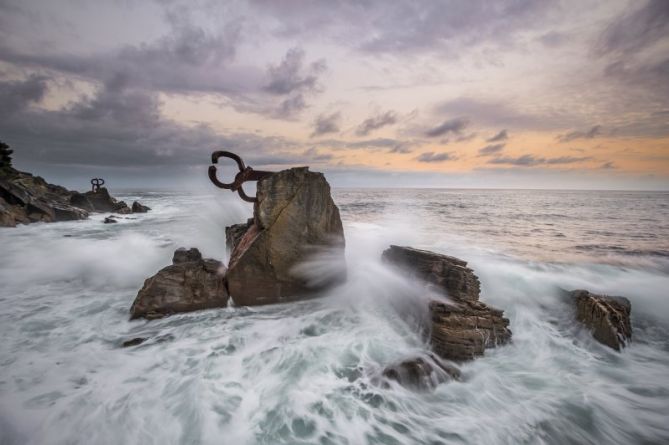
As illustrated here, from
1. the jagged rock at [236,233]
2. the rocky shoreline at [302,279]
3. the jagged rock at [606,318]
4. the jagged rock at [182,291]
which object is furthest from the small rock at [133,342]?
the jagged rock at [606,318]

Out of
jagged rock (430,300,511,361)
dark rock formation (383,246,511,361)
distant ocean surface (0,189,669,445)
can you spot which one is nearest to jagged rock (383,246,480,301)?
dark rock formation (383,246,511,361)

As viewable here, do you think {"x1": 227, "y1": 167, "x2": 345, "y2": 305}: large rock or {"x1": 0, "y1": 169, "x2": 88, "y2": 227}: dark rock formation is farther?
{"x1": 0, "y1": 169, "x2": 88, "y2": 227}: dark rock formation

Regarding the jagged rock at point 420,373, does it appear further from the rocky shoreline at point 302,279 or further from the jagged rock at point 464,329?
the rocky shoreline at point 302,279

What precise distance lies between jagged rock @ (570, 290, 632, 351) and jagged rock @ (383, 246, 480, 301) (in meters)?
2.13

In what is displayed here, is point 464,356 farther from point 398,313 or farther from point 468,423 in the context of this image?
point 398,313

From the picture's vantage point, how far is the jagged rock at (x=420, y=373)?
3.77 metres

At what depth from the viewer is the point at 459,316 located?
4.42m

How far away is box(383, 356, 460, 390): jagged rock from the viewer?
148 inches

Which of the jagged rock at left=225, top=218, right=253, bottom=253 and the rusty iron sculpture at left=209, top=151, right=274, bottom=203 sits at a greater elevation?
the rusty iron sculpture at left=209, top=151, right=274, bottom=203

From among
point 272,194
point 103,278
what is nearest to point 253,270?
point 272,194

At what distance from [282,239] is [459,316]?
3319 mm

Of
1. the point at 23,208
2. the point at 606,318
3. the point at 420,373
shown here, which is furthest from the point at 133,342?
the point at 23,208

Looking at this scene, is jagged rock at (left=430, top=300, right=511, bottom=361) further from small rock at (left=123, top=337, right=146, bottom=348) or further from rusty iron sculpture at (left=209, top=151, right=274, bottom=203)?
small rock at (left=123, top=337, right=146, bottom=348)

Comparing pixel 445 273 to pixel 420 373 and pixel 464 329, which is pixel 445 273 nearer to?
pixel 464 329
